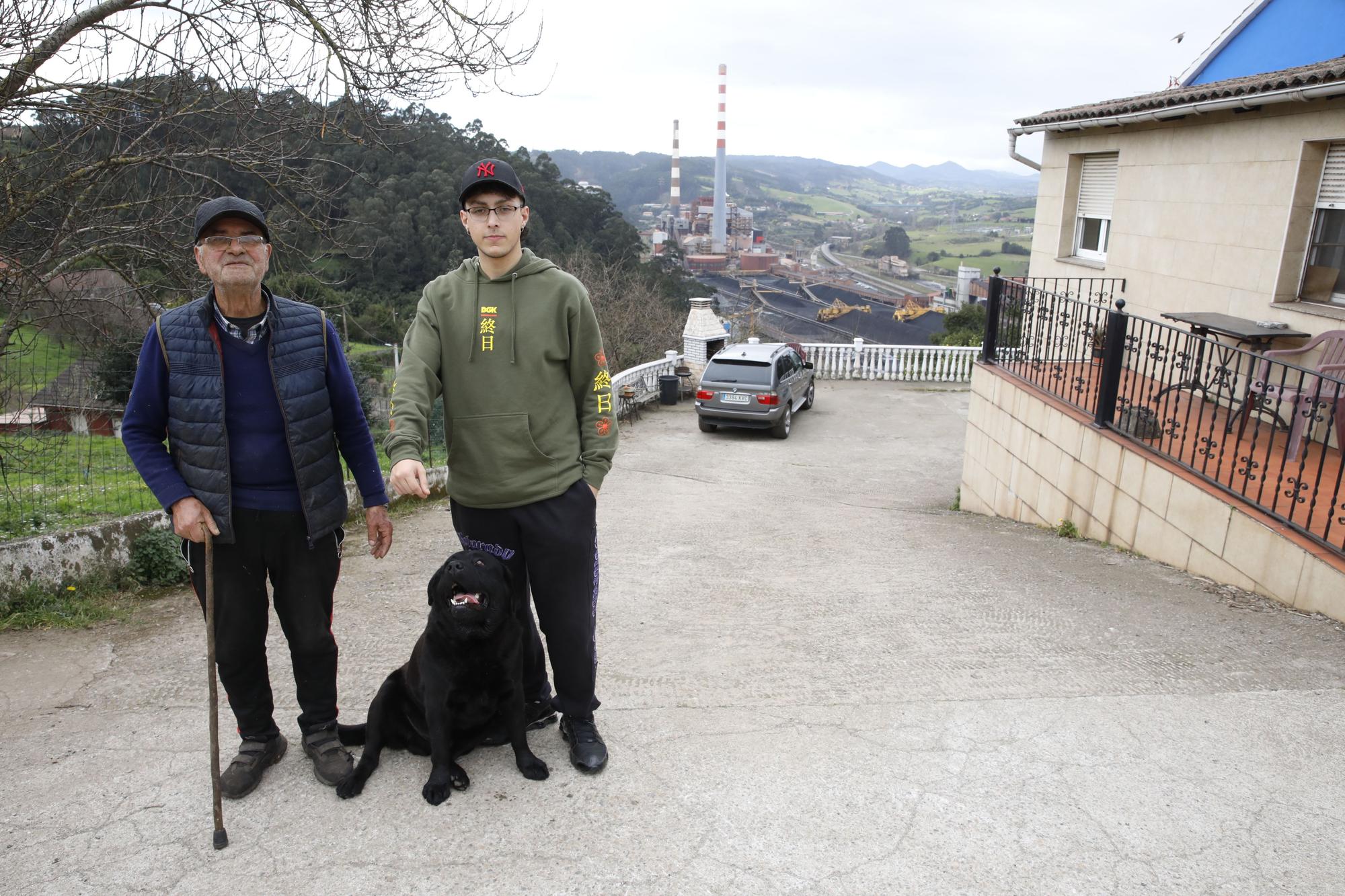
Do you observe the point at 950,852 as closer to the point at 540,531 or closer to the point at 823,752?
the point at 823,752

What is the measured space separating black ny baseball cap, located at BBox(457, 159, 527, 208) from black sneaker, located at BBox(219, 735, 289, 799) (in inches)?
77.8

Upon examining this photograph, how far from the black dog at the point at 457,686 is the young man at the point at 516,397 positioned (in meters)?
0.17

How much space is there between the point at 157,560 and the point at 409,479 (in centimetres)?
346

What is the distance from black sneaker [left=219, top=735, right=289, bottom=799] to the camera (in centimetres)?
280

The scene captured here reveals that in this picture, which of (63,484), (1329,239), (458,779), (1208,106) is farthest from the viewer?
(1208,106)

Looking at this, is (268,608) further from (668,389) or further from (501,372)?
(668,389)

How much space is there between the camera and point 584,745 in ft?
9.89

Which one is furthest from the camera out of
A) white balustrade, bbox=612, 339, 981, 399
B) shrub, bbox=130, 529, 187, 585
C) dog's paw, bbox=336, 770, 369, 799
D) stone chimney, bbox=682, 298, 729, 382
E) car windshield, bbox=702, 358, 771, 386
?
white balustrade, bbox=612, 339, 981, 399

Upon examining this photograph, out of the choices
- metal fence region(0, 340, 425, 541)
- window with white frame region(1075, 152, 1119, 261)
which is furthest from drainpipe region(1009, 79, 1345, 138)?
metal fence region(0, 340, 425, 541)

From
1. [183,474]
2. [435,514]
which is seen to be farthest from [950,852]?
[435,514]

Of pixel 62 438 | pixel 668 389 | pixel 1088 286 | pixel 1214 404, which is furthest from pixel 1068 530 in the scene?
pixel 668 389

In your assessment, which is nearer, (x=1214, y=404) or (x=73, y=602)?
(x=73, y=602)

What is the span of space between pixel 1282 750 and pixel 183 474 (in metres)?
3.93

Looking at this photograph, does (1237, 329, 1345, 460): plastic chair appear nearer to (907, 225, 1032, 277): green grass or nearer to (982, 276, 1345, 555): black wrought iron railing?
(982, 276, 1345, 555): black wrought iron railing
